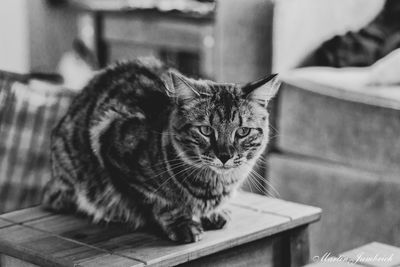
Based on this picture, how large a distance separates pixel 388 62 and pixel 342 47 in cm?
30

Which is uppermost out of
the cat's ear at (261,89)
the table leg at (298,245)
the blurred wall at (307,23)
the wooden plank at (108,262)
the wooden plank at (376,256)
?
the blurred wall at (307,23)

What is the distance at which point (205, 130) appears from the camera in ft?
4.41

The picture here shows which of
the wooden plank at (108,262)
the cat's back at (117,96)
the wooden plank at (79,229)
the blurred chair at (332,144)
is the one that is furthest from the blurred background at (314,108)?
the wooden plank at (108,262)

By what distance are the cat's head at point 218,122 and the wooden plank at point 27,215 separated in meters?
0.36

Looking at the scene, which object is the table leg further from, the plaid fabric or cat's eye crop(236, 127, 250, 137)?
the plaid fabric

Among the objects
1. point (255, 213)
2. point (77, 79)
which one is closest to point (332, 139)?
point (255, 213)

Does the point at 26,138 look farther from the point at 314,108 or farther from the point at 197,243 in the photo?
the point at 197,243

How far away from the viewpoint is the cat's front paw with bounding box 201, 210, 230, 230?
1.44 m

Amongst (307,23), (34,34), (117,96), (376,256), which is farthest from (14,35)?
(376,256)

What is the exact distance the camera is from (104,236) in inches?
55.6

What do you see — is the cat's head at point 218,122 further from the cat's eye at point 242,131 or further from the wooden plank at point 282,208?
the wooden plank at point 282,208

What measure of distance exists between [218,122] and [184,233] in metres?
0.22

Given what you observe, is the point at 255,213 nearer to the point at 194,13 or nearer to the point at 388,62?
the point at 388,62

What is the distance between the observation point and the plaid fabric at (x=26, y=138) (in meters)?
2.32
